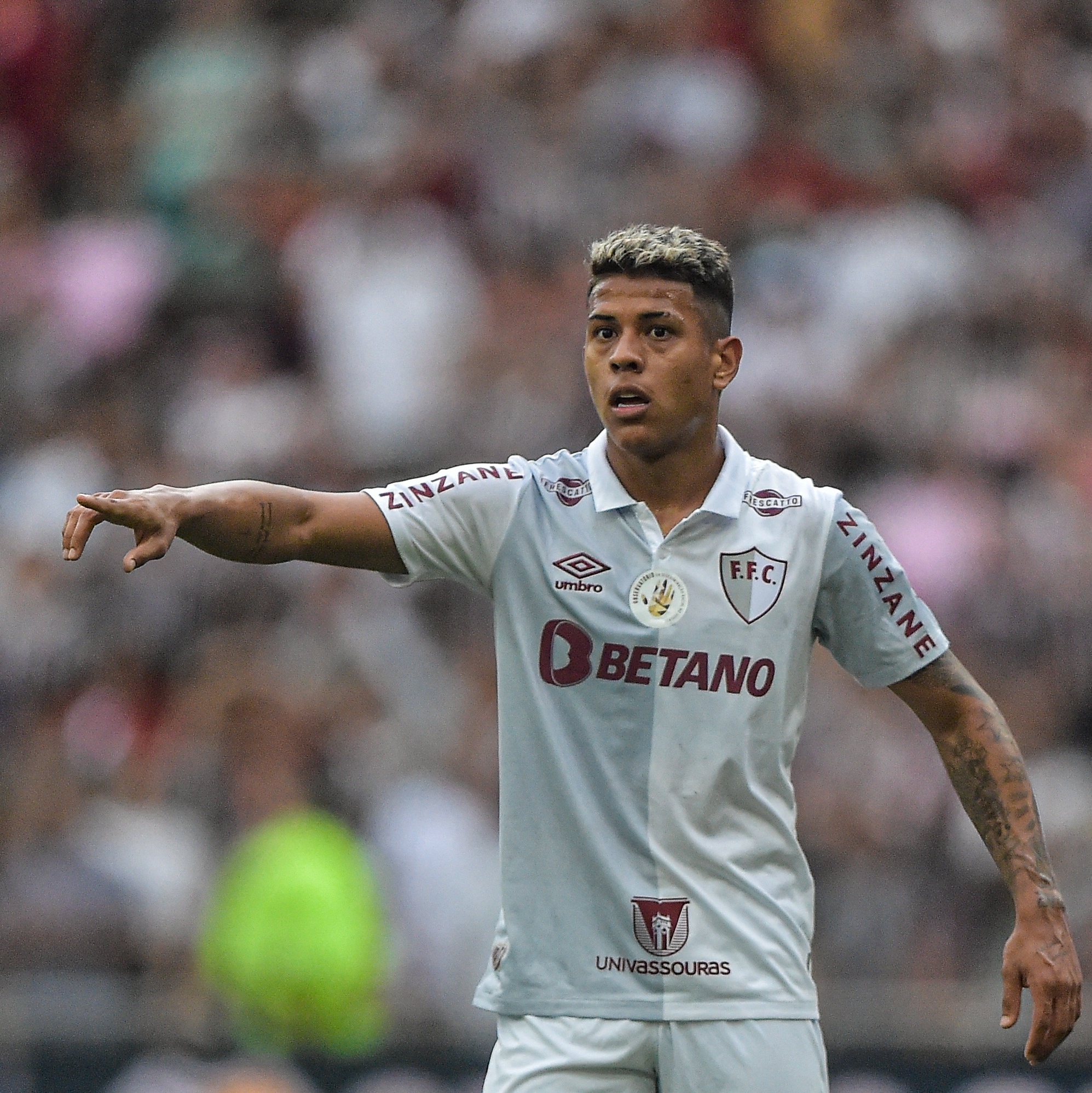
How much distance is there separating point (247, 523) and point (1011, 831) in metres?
1.82

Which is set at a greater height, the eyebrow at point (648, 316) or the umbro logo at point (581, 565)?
the eyebrow at point (648, 316)

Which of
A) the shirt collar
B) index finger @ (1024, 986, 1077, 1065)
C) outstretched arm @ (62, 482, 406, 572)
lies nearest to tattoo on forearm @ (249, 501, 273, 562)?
outstretched arm @ (62, 482, 406, 572)

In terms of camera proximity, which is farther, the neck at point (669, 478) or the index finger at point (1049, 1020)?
the neck at point (669, 478)

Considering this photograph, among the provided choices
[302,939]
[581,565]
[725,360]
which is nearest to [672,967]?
[581,565]

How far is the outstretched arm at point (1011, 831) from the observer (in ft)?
15.7

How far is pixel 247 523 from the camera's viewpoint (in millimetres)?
4746

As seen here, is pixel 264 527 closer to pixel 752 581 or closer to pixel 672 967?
pixel 752 581

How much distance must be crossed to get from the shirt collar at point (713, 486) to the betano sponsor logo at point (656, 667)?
0.32m

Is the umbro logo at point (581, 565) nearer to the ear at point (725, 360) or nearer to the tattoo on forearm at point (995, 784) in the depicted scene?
the ear at point (725, 360)

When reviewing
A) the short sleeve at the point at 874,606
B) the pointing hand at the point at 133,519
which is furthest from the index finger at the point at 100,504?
the short sleeve at the point at 874,606

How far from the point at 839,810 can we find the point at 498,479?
4629mm

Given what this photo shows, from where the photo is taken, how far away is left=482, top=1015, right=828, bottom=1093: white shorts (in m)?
4.74

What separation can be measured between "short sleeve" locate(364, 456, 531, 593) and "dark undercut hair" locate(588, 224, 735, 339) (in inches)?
19.7

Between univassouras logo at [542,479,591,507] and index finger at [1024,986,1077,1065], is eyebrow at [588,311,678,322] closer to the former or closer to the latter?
univassouras logo at [542,479,591,507]
